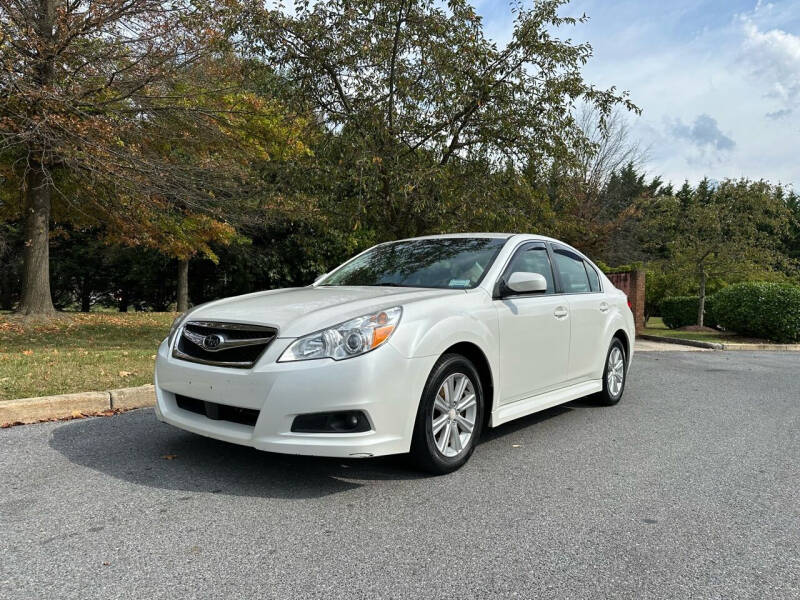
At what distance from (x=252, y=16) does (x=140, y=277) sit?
18580 millimetres

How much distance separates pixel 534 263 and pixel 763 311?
43.6 ft

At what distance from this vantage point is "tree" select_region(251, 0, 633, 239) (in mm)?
9086

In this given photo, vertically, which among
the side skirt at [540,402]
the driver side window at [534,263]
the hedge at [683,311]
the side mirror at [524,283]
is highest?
the driver side window at [534,263]

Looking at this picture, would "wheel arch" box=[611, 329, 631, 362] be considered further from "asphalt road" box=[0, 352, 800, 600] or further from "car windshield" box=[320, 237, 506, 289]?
"car windshield" box=[320, 237, 506, 289]

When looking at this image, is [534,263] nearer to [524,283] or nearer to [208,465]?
[524,283]

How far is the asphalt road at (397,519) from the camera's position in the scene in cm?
266

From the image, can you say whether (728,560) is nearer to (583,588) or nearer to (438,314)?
(583,588)

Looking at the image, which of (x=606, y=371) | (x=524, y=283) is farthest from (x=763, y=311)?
(x=524, y=283)

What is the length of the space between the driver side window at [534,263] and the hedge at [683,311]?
18.0 meters

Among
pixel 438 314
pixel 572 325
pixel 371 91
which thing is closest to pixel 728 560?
pixel 438 314

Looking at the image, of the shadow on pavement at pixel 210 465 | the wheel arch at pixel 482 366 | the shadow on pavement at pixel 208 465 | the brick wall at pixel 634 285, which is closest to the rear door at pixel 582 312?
the shadow on pavement at pixel 208 465

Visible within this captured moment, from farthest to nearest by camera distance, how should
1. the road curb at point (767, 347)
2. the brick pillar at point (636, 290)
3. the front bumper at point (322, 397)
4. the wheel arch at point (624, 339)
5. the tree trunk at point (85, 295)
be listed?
1. the tree trunk at point (85, 295)
2. the brick pillar at point (636, 290)
3. the road curb at point (767, 347)
4. the wheel arch at point (624, 339)
5. the front bumper at point (322, 397)

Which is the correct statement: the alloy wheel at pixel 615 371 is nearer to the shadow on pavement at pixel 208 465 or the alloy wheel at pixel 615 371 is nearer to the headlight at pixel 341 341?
the shadow on pavement at pixel 208 465

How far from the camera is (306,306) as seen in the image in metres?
4.04
